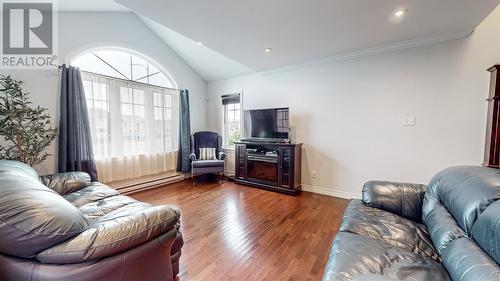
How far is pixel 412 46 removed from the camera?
8.86ft

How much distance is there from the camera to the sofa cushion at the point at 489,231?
2.86ft

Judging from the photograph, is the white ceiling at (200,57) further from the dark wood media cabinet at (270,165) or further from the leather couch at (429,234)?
the leather couch at (429,234)

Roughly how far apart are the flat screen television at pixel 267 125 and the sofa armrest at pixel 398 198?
6.28ft

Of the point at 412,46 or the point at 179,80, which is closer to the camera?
the point at 412,46

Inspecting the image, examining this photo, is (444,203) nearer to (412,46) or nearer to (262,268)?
(262,268)

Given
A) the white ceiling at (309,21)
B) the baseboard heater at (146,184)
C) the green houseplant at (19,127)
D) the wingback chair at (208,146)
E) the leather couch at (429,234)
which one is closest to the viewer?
the leather couch at (429,234)

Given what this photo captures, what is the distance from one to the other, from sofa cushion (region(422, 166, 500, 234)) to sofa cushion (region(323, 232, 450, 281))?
0.31 m

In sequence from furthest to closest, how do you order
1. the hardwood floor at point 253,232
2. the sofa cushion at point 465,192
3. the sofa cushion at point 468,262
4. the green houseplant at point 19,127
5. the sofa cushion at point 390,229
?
1. the green houseplant at point 19,127
2. the hardwood floor at point 253,232
3. the sofa cushion at point 390,229
4. the sofa cushion at point 465,192
5. the sofa cushion at point 468,262

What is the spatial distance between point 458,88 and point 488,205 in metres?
2.23

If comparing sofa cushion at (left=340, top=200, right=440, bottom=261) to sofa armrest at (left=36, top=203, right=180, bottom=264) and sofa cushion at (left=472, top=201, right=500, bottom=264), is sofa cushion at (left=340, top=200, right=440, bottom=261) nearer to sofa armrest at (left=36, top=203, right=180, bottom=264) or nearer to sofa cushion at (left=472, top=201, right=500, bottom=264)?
sofa cushion at (left=472, top=201, right=500, bottom=264)

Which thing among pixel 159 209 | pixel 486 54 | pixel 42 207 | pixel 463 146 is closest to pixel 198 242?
pixel 159 209

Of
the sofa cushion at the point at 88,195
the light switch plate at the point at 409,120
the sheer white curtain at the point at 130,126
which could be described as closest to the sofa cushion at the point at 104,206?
the sofa cushion at the point at 88,195

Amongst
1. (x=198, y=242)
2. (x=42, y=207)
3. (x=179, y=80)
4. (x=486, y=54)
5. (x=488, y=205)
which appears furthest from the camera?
(x=179, y=80)

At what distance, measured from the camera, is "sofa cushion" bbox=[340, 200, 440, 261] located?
1.30 m
